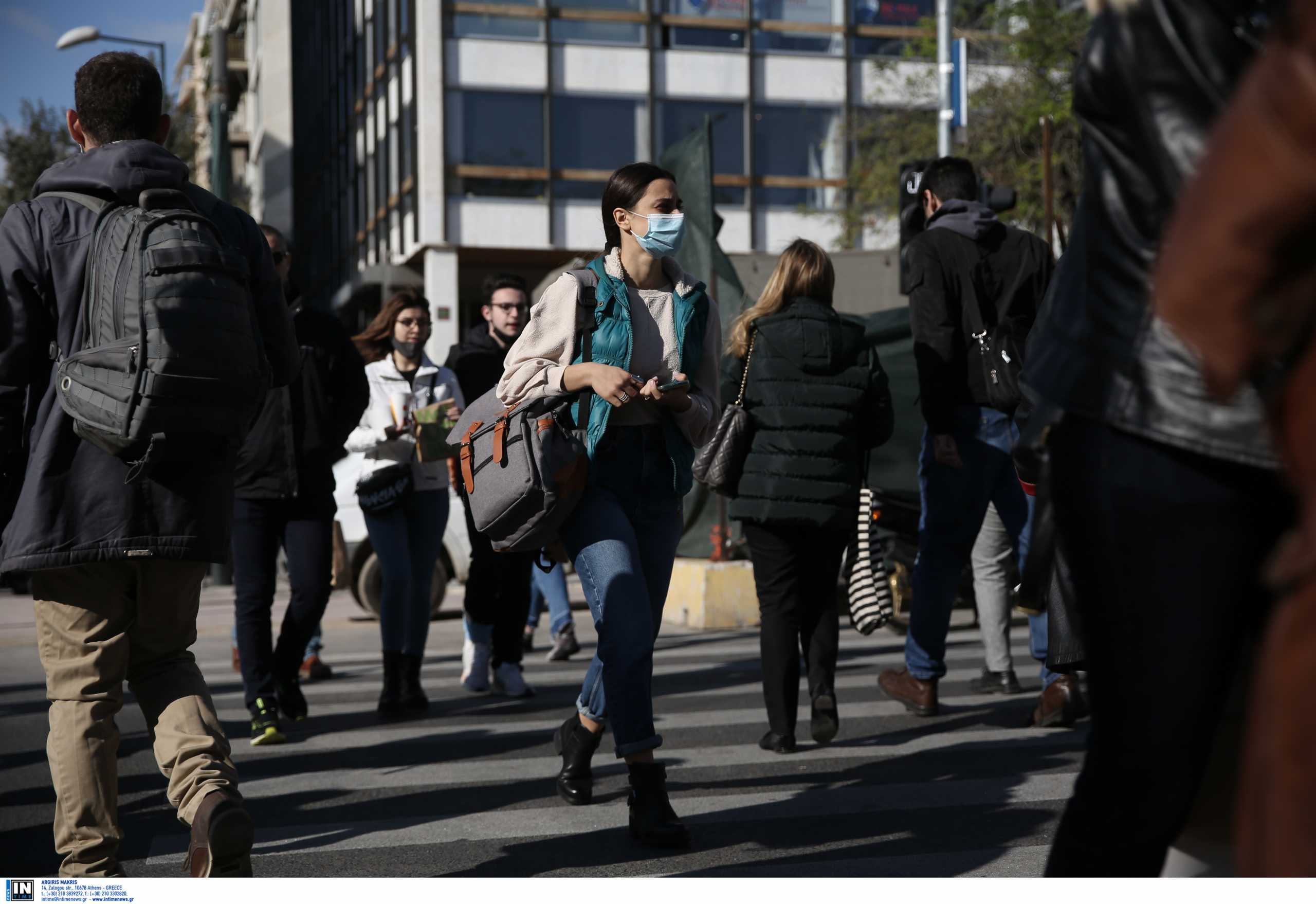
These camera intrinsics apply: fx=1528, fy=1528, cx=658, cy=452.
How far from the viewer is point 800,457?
5.91m

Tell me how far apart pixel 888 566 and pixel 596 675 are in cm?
538

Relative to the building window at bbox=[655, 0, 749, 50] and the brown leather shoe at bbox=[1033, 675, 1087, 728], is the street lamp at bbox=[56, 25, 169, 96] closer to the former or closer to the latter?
the brown leather shoe at bbox=[1033, 675, 1087, 728]

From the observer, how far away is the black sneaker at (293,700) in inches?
274

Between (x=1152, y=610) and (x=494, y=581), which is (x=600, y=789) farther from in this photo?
(x=1152, y=610)

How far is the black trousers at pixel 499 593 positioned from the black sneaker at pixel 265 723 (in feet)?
4.51

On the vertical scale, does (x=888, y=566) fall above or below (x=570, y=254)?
below

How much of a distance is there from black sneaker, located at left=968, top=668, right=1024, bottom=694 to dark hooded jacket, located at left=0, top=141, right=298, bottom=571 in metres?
4.42

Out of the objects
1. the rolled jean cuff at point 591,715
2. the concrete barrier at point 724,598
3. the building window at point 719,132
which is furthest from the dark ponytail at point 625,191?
the building window at point 719,132

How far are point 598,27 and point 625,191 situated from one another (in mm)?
27313

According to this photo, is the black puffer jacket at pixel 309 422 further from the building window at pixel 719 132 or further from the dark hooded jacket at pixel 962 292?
the building window at pixel 719 132

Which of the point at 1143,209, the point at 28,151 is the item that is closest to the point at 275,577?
the point at 1143,209

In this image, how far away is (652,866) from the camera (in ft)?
13.6

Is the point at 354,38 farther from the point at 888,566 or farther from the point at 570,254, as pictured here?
the point at 888,566

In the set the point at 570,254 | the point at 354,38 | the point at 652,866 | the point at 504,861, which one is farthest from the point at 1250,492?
the point at 354,38
